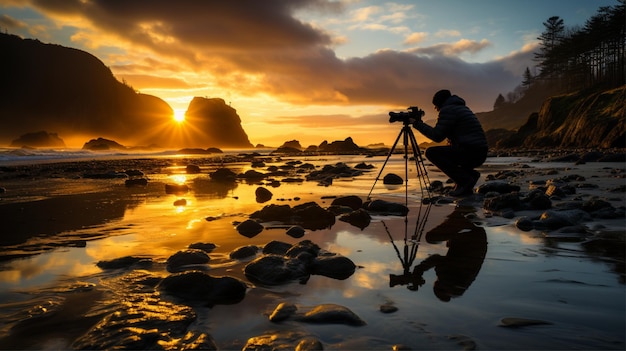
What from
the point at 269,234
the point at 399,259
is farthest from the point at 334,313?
the point at 269,234

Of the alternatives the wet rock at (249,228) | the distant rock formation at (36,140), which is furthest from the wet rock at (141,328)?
the distant rock formation at (36,140)

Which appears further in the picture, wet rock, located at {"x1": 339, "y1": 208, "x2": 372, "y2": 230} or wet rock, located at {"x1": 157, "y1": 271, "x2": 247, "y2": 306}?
wet rock, located at {"x1": 339, "y1": 208, "x2": 372, "y2": 230}

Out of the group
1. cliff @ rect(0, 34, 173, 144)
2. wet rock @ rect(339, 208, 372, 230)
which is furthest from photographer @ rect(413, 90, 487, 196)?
cliff @ rect(0, 34, 173, 144)

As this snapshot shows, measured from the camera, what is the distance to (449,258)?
4.23 m

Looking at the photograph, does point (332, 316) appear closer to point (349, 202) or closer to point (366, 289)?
point (366, 289)

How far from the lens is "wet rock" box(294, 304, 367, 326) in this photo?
103 inches

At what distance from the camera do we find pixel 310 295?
127 inches

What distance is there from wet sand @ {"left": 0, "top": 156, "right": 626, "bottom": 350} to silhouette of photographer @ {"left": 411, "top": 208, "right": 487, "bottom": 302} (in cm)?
2

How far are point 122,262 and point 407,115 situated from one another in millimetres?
6522

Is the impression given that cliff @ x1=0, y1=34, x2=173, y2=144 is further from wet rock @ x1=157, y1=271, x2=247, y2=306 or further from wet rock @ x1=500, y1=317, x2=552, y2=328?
wet rock @ x1=500, y1=317, x2=552, y2=328

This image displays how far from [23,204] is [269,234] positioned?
7.81 meters

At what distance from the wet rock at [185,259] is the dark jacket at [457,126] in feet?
21.5

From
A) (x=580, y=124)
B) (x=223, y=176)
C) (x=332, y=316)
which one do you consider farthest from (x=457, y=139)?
(x=580, y=124)

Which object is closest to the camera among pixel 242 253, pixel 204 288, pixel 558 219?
pixel 204 288
